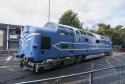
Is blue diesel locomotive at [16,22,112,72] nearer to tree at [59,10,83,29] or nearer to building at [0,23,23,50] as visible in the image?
tree at [59,10,83,29]

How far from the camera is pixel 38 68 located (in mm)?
16641

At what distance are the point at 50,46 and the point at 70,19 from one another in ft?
82.5

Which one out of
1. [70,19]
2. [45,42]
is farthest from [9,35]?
[45,42]

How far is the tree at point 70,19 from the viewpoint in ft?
140

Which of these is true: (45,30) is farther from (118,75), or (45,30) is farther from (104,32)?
(104,32)

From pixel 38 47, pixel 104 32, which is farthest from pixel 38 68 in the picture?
pixel 104 32

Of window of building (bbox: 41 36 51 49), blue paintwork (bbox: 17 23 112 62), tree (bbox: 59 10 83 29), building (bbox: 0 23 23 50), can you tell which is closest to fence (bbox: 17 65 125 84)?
blue paintwork (bbox: 17 23 112 62)

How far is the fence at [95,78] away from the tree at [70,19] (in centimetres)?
3443

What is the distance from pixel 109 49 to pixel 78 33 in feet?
51.2

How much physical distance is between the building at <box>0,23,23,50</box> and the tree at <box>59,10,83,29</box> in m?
9.60

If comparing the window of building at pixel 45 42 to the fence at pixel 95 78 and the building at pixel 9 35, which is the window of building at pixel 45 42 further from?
the building at pixel 9 35

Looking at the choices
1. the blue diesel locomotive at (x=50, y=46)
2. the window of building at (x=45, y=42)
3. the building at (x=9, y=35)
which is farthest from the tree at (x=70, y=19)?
the window of building at (x=45, y=42)

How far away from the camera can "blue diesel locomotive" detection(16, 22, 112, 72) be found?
16.9m

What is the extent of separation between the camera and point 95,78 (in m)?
7.01
